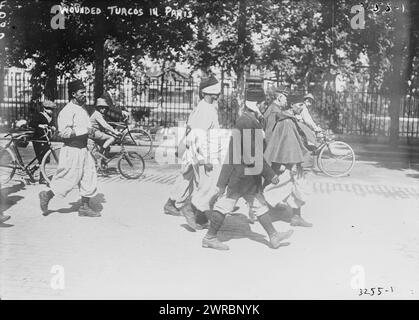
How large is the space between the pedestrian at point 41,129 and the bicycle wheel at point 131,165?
4.13 feet

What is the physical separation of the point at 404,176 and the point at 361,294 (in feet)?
24.1

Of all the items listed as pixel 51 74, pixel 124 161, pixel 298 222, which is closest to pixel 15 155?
pixel 124 161

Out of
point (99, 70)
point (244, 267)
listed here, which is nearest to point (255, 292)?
point (244, 267)

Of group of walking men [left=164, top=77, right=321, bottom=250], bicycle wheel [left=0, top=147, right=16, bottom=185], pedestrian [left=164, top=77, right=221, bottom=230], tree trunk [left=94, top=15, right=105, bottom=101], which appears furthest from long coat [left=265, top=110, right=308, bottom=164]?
→ tree trunk [left=94, top=15, right=105, bottom=101]

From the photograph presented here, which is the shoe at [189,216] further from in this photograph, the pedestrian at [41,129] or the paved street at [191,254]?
the pedestrian at [41,129]

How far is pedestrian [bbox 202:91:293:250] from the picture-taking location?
5.47 m

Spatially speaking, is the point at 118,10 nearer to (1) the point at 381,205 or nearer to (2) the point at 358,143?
(1) the point at 381,205

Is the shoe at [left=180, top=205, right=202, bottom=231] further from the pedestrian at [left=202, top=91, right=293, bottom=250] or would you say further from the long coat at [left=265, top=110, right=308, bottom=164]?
the long coat at [left=265, top=110, right=308, bottom=164]

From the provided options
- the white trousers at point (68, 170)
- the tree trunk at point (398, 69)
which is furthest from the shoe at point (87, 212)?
the tree trunk at point (398, 69)

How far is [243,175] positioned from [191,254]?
3.13 ft

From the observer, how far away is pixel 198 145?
6074mm
